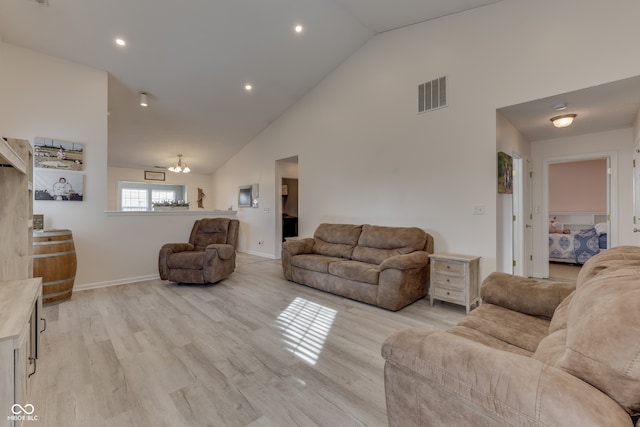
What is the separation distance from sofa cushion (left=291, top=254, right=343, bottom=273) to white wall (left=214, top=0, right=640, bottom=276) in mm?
987

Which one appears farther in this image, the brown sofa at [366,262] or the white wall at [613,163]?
the white wall at [613,163]

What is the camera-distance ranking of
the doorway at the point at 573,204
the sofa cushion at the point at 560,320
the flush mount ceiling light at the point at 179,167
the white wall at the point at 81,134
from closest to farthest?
the sofa cushion at the point at 560,320
the white wall at the point at 81,134
the doorway at the point at 573,204
the flush mount ceiling light at the point at 179,167

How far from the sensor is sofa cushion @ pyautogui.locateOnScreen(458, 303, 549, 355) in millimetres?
1458

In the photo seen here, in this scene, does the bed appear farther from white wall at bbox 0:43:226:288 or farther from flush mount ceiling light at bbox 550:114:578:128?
white wall at bbox 0:43:226:288

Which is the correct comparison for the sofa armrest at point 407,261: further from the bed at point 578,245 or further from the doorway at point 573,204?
the bed at point 578,245

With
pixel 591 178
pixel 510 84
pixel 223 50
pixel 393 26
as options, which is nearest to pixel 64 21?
pixel 223 50

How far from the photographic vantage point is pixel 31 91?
3572 millimetres

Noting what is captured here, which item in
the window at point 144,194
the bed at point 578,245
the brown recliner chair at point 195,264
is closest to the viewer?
the brown recliner chair at point 195,264

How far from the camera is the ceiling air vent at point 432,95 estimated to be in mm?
3590

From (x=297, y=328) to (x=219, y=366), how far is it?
0.83 meters

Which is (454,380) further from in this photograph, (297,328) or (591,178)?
(591,178)

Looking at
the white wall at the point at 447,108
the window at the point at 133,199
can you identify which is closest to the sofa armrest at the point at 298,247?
the white wall at the point at 447,108

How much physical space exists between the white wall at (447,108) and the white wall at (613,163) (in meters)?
2.03

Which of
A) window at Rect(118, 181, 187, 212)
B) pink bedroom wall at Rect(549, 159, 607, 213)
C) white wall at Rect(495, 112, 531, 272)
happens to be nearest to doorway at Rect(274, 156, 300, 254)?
window at Rect(118, 181, 187, 212)
